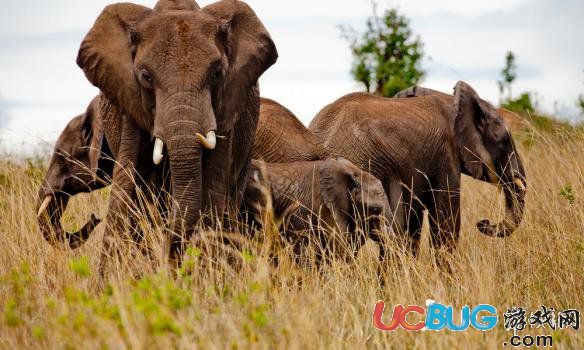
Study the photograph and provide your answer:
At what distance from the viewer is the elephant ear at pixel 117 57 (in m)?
7.55

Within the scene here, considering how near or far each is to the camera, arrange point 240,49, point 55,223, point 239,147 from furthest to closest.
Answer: point 55,223 < point 239,147 < point 240,49

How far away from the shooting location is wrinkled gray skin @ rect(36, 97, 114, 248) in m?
9.11

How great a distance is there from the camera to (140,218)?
25.1ft

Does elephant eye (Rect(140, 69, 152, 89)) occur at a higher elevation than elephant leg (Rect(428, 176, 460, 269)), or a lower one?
higher

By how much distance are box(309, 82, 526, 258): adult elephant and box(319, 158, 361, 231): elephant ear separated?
448 millimetres

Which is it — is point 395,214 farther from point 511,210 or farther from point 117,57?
point 117,57

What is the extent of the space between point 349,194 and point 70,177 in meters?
2.36

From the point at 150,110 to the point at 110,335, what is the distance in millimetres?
2743

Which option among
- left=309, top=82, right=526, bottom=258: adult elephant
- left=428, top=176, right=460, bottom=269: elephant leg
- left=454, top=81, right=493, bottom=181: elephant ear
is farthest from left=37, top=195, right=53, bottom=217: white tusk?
left=454, top=81, right=493, bottom=181: elephant ear

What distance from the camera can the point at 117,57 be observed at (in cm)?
765

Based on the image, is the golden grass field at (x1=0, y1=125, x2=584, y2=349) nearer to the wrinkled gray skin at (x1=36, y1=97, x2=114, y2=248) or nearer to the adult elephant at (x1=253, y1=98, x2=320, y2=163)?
the wrinkled gray skin at (x1=36, y1=97, x2=114, y2=248)

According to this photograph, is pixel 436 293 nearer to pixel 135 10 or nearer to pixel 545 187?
pixel 135 10

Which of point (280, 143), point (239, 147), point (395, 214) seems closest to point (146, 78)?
point (239, 147)

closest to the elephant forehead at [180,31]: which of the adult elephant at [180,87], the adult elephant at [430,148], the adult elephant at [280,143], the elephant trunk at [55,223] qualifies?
the adult elephant at [180,87]
